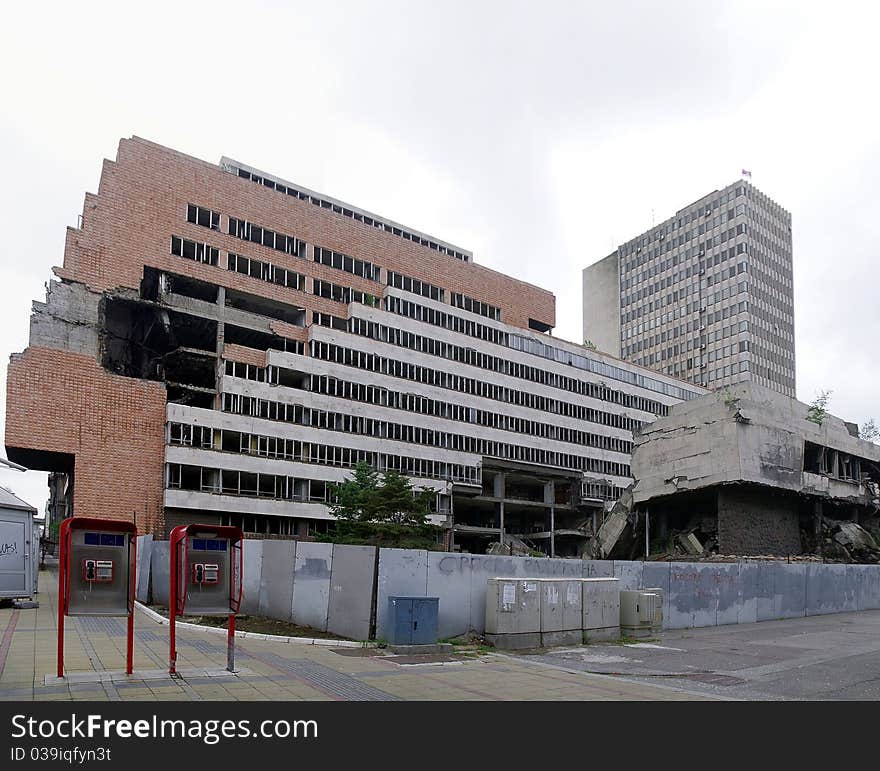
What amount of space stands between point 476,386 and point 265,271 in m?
23.1

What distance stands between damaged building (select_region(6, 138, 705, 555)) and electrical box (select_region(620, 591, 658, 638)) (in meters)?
42.0

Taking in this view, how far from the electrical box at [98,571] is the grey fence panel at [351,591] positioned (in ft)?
21.4

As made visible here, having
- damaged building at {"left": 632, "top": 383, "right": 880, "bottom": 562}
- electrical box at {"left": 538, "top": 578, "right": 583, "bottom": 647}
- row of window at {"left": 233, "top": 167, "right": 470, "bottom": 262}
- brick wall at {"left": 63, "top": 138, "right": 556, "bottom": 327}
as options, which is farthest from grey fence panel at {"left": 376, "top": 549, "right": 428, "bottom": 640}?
row of window at {"left": 233, "top": 167, "right": 470, "bottom": 262}

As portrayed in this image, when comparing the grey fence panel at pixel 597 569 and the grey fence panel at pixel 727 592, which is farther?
the grey fence panel at pixel 727 592

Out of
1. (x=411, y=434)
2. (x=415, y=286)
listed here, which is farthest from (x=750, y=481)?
(x=415, y=286)

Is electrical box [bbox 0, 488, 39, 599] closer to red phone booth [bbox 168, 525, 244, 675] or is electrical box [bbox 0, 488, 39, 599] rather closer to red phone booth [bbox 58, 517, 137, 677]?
red phone booth [bbox 168, 525, 244, 675]

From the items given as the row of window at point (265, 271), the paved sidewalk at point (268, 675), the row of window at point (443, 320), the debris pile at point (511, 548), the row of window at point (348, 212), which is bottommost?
the debris pile at point (511, 548)

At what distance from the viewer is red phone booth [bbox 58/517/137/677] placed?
12.5 metres

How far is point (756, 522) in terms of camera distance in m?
48.4

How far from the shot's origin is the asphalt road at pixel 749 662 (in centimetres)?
1390

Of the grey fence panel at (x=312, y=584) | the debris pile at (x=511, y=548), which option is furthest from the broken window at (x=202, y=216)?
the grey fence panel at (x=312, y=584)

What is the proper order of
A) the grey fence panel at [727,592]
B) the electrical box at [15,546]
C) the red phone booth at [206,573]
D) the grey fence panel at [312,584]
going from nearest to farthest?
the red phone booth at [206,573] < the grey fence panel at [312,584] < the electrical box at [15,546] < the grey fence panel at [727,592]

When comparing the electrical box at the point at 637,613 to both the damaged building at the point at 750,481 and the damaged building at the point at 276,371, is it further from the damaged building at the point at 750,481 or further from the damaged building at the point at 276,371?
the damaged building at the point at 276,371
